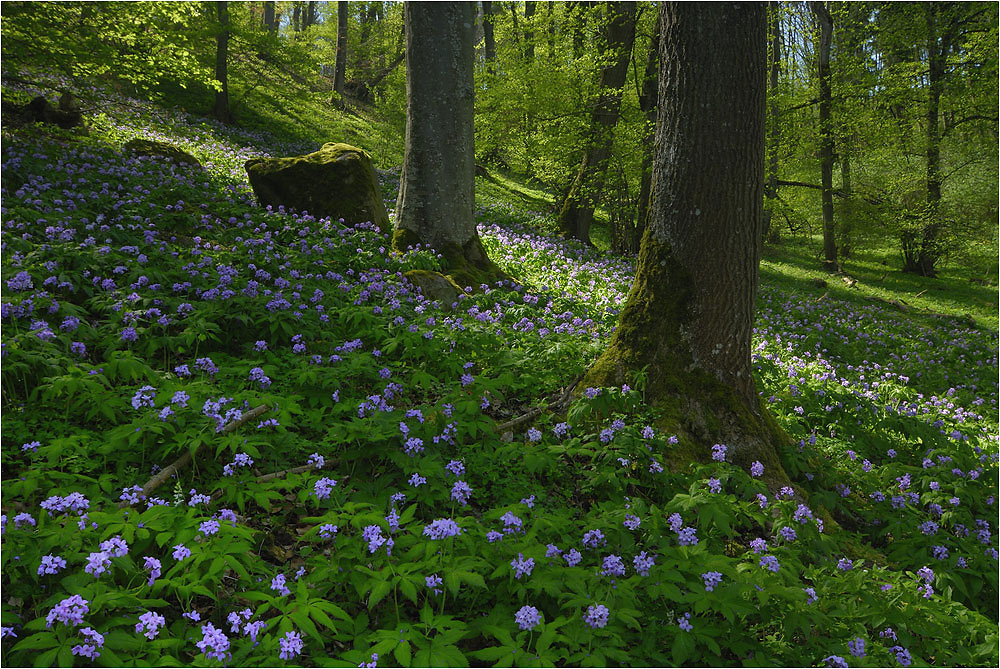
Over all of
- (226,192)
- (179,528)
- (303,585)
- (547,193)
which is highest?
(547,193)

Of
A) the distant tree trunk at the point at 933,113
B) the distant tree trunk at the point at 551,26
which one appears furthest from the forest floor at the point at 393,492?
the distant tree trunk at the point at 933,113

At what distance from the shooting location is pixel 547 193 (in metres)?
21.2

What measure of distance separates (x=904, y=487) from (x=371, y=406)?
3881mm

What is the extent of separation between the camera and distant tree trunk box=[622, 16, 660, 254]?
38.2 ft

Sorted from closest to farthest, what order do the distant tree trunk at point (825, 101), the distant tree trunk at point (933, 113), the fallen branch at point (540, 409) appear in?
the fallen branch at point (540, 409)
the distant tree trunk at point (825, 101)
the distant tree trunk at point (933, 113)

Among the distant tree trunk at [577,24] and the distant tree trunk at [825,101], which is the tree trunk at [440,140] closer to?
the distant tree trunk at [577,24]

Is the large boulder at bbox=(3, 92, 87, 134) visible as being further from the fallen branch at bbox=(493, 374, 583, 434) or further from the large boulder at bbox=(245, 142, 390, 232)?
the fallen branch at bbox=(493, 374, 583, 434)

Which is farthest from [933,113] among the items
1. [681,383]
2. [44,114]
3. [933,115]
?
[44,114]

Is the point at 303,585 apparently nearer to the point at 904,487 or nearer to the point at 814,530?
the point at 814,530

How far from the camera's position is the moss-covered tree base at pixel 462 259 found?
761 centimetres

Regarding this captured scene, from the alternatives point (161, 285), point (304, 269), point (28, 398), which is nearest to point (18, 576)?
point (28, 398)

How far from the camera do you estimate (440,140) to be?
7766 mm

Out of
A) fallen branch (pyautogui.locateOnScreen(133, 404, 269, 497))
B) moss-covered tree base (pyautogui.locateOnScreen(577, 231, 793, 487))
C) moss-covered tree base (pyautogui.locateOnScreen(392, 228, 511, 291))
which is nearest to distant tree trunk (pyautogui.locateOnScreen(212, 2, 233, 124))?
moss-covered tree base (pyautogui.locateOnScreen(392, 228, 511, 291))

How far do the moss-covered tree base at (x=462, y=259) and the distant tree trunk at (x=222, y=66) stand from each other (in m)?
11.9
